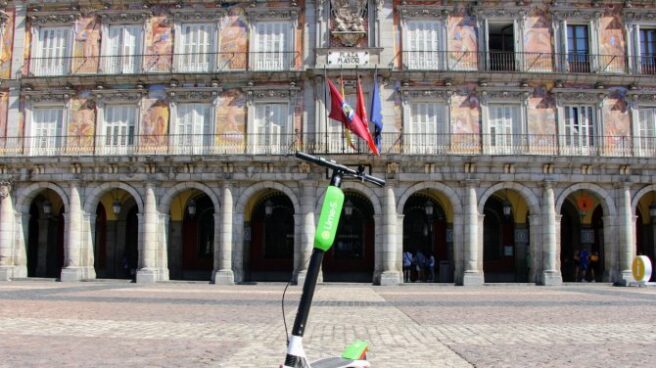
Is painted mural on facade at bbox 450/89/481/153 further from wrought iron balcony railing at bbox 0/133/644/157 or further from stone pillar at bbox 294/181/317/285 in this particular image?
stone pillar at bbox 294/181/317/285

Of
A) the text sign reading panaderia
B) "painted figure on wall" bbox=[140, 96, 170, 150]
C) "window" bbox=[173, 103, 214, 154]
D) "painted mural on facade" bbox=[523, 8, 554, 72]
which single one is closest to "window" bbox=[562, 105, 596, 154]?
"painted mural on facade" bbox=[523, 8, 554, 72]

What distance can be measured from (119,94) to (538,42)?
17432 mm

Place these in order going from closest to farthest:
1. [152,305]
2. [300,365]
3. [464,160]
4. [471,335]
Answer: [300,365] < [471,335] < [152,305] < [464,160]

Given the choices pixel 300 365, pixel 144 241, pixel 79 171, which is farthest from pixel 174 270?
pixel 300 365

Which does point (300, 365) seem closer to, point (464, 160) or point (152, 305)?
point (152, 305)

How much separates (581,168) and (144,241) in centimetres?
1742

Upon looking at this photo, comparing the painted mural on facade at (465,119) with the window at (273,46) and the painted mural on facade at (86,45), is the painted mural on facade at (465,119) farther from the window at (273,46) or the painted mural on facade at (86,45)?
the painted mural on facade at (86,45)

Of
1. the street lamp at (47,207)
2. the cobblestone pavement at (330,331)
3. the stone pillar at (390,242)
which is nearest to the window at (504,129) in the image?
the stone pillar at (390,242)

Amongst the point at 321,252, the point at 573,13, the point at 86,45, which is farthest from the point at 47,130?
the point at 321,252

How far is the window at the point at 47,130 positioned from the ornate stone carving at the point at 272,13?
8977 mm

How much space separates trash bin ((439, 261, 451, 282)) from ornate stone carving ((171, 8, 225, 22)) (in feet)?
46.2

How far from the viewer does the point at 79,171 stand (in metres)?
25.9

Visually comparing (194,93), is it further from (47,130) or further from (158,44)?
(47,130)

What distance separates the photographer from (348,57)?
25.8 meters
